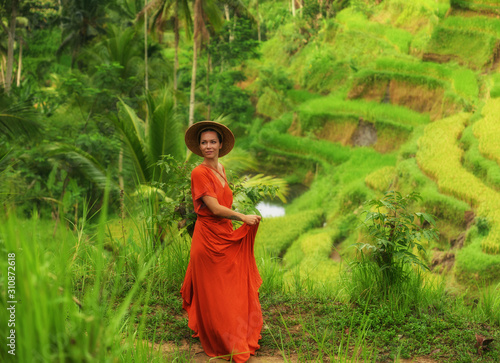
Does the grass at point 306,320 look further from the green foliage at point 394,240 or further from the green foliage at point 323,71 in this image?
the green foliage at point 323,71

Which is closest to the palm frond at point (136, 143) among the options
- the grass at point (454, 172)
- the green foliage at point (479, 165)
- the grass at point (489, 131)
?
the grass at point (454, 172)

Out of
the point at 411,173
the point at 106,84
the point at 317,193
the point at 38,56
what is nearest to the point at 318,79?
the point at 317,193

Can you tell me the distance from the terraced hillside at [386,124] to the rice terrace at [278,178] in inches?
2.6

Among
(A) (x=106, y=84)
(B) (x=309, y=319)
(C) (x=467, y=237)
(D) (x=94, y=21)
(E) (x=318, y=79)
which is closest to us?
(B) (x=309, y=319)

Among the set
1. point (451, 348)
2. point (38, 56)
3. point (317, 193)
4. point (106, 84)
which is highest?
point (38, 56)

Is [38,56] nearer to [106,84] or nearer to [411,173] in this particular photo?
[106,84]

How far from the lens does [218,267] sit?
2959mm

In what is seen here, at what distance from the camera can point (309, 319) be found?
3506 millimetres

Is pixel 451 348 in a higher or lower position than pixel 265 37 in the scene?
lower

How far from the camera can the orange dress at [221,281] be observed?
289 centimetres

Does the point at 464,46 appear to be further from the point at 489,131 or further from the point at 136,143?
the point at 136,143

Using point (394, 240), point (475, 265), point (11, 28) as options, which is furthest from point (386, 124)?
point (394, 240)

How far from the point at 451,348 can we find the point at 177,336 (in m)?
1.70

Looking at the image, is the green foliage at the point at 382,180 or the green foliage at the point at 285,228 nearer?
the green foliage at the point at 382,180
